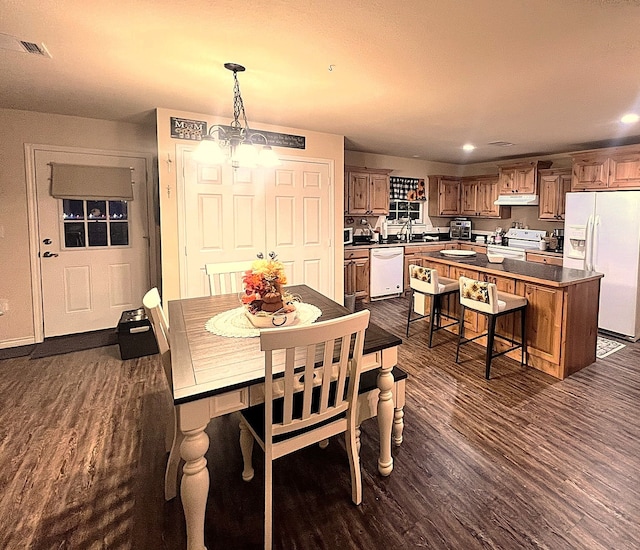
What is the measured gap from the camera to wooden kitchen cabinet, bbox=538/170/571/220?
548 centimetres

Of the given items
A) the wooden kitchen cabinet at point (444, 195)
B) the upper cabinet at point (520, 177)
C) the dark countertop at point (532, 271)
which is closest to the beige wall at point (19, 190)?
the dark countertop at point (532, 271)

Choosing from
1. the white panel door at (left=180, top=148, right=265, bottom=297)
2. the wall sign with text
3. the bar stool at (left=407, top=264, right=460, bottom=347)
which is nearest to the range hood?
the bar stool at (left=407, top=264, right=460, bottom=347)

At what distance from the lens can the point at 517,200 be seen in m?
6.11

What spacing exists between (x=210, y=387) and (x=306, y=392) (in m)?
0.39

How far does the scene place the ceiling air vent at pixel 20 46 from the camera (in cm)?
208

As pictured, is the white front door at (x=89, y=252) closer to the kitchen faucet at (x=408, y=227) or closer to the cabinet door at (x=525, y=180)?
the kitchen faucet at (x=408, y=227)

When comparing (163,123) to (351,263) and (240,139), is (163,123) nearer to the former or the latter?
(240,139)

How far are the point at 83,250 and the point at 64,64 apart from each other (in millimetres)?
2279

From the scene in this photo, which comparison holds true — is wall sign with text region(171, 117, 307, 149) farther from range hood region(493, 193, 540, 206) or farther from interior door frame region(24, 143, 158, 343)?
range hood region(493, 193, 540, 206)

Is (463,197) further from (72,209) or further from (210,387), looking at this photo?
(210,387)

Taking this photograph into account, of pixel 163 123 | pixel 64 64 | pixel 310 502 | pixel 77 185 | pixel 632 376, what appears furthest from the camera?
pixel 77 185

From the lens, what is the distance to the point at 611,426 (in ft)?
8.32

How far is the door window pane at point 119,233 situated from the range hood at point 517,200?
5.76 metres

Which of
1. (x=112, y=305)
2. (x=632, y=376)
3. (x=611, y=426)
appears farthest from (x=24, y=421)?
(x=632, y=376)
